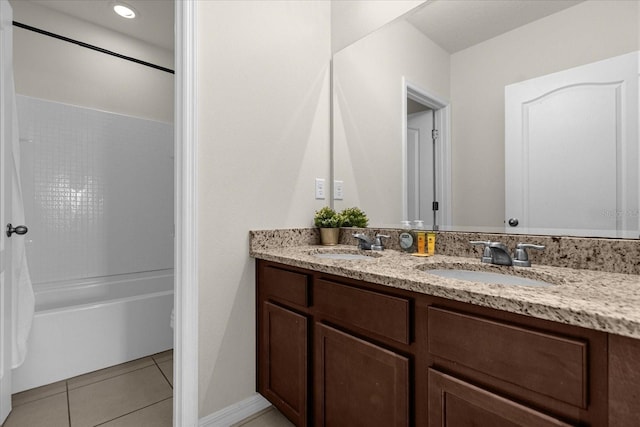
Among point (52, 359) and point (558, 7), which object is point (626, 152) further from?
point (52, 359)

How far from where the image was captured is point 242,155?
5.03ft

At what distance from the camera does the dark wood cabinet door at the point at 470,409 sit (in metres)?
0.67

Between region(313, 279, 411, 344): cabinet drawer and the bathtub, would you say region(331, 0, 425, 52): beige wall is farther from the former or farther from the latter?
the bathtub

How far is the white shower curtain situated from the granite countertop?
1444 millimetres

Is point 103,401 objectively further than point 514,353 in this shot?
Yes

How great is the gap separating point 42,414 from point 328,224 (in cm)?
169

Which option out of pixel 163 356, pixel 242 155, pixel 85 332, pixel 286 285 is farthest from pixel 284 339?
pixel 85 332

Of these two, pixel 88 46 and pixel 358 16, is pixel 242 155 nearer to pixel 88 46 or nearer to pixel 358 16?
pixel 358 16

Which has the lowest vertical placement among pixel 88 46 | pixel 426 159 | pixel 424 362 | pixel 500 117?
pixel 424 362

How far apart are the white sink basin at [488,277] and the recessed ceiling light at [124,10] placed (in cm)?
288

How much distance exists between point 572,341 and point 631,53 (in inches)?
38.8

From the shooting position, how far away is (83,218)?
2.51 metres

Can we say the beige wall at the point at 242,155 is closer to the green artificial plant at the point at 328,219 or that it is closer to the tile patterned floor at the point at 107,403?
the green artificial plant at the point at 328,219

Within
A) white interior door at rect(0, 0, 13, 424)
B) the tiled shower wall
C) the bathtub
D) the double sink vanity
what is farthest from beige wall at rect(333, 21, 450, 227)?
the tiled shower wall
